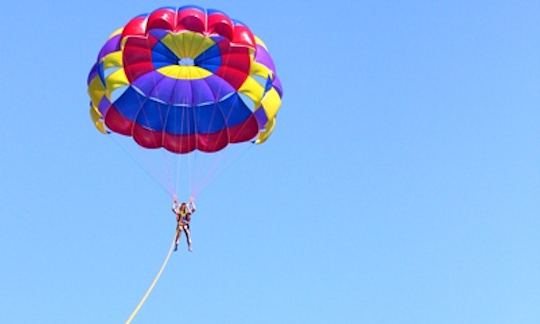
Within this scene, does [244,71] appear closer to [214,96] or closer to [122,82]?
[214,96]

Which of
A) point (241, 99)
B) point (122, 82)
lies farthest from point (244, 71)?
point (122, 82)

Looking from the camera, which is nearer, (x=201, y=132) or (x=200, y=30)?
(x=200, y=30)

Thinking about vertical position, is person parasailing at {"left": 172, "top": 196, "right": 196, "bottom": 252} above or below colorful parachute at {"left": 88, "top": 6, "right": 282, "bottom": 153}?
below

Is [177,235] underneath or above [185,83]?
underneath

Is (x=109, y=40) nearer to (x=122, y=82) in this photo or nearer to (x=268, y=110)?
(x=122, y=82)

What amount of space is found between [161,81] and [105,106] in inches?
68.6

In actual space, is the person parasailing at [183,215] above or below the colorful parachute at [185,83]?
below

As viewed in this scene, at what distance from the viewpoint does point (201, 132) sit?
1335 inches

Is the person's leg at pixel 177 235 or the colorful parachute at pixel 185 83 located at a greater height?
the colorful parachute at pixel 185 83

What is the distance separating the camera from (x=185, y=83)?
1302 inches

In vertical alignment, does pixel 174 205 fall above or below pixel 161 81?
below

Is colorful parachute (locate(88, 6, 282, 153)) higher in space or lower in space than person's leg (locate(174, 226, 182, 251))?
higher

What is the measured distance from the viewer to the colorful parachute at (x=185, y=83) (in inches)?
1236

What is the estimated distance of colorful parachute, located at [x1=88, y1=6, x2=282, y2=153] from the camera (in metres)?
31.4
